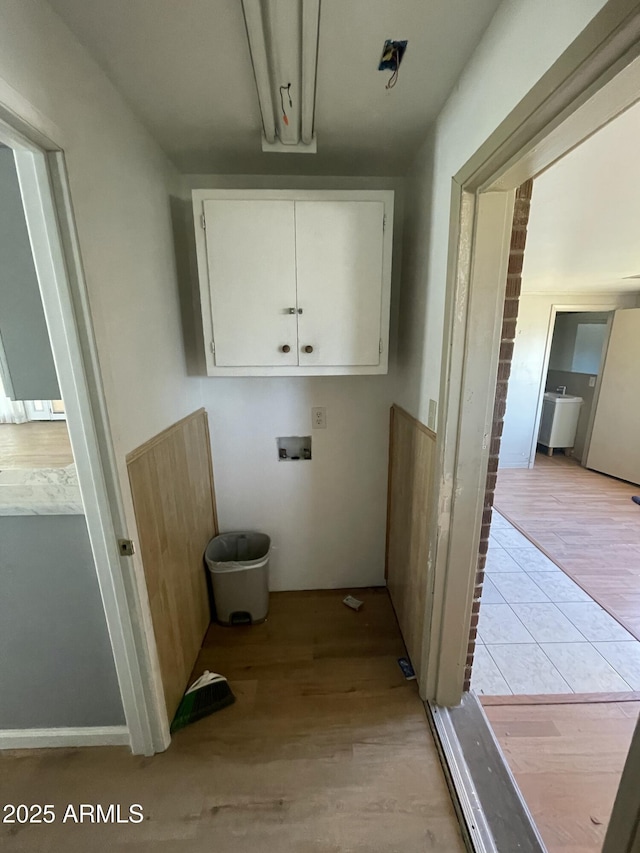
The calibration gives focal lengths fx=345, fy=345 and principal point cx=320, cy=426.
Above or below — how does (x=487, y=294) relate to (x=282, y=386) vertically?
above

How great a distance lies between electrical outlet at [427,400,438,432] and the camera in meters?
1.33

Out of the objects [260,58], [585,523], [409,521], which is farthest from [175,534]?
[585,523]

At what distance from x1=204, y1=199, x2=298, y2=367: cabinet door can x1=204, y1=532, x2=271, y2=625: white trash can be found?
41.9 inches

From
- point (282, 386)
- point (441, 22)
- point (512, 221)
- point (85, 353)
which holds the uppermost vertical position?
point (441, 22)

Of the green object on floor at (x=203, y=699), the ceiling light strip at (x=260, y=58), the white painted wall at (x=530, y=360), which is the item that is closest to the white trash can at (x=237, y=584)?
the green object on floor at (x=203, y=699)

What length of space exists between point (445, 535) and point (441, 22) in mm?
1519

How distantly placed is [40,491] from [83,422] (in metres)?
0.33

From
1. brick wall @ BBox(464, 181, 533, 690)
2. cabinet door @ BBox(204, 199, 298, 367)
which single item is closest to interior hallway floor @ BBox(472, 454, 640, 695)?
brick wall @ BBox(464, 181, 533, 690)

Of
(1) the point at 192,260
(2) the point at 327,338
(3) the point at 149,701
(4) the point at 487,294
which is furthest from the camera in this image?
(1) the point at 192,260

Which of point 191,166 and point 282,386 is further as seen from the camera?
point 282,386

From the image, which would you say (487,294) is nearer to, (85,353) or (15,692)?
(85,353)

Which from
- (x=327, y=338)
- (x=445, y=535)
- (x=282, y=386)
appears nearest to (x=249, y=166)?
(x=327, y=338)

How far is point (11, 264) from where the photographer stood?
1.06 m

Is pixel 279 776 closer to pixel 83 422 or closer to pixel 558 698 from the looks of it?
pixel 558 698
